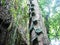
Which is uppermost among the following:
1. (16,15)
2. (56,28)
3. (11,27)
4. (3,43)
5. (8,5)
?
(8,5)

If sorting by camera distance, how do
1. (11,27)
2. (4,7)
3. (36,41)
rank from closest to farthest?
(36,41) < (11,27) < (4,7)

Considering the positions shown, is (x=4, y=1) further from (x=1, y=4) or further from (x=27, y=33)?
(x=27, y=33)

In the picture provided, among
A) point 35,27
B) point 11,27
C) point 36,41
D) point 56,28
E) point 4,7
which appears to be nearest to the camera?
point 36,41

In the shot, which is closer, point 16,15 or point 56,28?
point 16,15

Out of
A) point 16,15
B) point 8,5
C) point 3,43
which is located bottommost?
point 3,43

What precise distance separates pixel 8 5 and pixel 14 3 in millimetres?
137

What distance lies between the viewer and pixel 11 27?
2988mm

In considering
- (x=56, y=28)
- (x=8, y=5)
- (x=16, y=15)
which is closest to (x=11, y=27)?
(x=16, y=15)

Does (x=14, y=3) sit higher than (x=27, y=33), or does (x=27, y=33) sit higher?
(x=14, y=3)

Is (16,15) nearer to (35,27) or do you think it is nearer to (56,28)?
(35,27)

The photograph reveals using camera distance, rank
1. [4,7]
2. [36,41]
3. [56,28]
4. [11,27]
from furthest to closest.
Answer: [56,28]
[4,7]
[11,27]
[36,41]

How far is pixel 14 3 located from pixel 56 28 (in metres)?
8.59

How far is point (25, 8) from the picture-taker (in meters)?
3.40

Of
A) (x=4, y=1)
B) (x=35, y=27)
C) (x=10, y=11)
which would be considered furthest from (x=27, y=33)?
(x=4, y=1)
